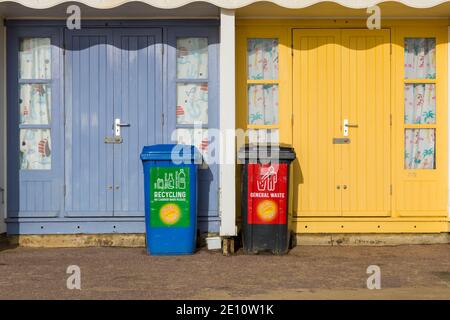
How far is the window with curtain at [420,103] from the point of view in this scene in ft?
33.2

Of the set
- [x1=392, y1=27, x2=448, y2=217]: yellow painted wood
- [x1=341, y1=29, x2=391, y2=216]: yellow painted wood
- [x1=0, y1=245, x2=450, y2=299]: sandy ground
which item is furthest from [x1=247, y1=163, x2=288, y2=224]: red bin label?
[x1=392, y1=27, x2=448, y2=217]: yellow painted wood

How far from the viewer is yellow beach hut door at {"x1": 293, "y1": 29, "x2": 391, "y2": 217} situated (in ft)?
32.9

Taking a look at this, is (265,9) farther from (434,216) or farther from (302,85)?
(434,216)

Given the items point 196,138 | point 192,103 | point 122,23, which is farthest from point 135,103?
point 122,23

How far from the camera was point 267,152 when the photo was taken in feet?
30.3

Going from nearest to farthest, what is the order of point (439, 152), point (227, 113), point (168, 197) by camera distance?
1. point (168, 197)
2. point (227, 113)
3. point (439, 152)

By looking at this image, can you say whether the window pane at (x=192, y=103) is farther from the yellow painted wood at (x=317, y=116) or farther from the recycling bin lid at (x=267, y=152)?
the yellow painted wood at (x=317, y=116)

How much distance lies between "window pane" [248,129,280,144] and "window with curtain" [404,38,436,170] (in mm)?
1651

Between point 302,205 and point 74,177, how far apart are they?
2.89 meters

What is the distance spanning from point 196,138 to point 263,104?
3.11 feet

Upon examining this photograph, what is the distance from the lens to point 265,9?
9.62 meters

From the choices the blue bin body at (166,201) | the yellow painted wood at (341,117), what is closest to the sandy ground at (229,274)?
the blue bin body at (166,201)

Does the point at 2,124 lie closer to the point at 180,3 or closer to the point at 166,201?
the point at 166,201

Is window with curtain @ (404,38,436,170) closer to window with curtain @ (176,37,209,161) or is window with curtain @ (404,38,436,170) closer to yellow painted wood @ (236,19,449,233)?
yellow painted wood @ (236,19,449,233)
